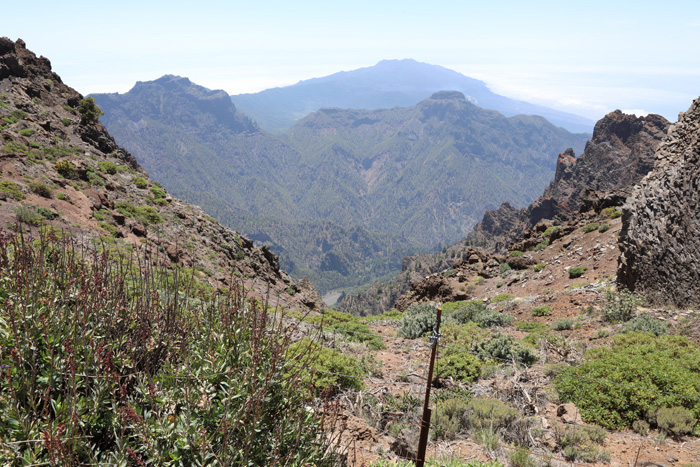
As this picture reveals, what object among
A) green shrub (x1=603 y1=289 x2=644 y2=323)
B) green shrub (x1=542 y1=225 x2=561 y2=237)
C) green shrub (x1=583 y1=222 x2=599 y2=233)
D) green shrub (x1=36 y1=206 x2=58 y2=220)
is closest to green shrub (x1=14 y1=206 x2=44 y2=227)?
green shrub (x1=36 y1=206 x2=58 y2=220)

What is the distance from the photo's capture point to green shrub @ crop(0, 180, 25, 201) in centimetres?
2075

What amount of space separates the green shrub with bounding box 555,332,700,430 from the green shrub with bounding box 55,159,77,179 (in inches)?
1262

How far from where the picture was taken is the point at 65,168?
2756 centimetres

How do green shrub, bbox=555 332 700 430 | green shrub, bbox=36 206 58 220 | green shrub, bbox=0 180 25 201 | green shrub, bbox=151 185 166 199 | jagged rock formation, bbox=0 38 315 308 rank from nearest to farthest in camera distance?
green shrub, bbox=555 332 700 430 < green shrub, bbox=36 206 58 220 < green shrub, bbox=0 180 25 201 < jagged rock formation, bbox=0 38 315 308 < green shrub, bbox=151 185 166 199

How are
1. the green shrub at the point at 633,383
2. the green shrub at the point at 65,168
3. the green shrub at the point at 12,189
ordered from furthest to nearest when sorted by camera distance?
the green shrub at the point at 65,168 < the green shrub at the point at 12,189 < the green shrub at the point at 633,383

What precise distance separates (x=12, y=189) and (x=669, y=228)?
3036 centimetres

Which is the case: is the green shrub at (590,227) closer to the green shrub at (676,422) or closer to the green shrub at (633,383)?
the green shrub at (633,383)

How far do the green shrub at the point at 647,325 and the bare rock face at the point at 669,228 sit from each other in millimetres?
1970

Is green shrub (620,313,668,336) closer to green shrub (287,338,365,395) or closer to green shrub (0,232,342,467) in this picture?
green shrub (287,338,365,395)

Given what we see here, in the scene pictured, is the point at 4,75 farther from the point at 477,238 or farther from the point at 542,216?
the point at 477,238

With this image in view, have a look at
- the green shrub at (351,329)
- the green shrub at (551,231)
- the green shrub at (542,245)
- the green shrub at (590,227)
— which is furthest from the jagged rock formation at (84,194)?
the green shrub at (590,227)

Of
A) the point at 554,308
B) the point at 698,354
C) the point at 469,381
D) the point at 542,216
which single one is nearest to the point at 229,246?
the point at 554,308

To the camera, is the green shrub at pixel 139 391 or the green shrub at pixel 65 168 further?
the green shrub at pixel 65 168

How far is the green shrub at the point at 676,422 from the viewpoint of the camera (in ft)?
22.2
